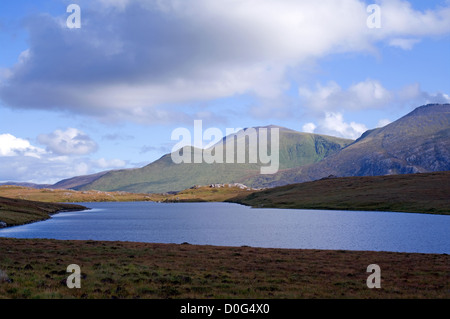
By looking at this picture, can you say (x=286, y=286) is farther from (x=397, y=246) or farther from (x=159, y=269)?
(x=397, y=246)

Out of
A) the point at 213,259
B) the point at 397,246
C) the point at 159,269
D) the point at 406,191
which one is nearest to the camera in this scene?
the point at 159,269

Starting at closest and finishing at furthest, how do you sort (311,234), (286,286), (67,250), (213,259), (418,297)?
(418,297), (286,286), (213,259), (67,250), (311,234)

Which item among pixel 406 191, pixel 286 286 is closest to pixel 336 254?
pixel 286 286

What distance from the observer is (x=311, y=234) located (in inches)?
3578

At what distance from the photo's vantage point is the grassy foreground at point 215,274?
89.9ft

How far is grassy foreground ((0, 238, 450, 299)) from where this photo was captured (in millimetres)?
27406

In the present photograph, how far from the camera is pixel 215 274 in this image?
35.7 meters

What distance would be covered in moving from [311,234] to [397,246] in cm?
2402

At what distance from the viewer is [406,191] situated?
19512cm
